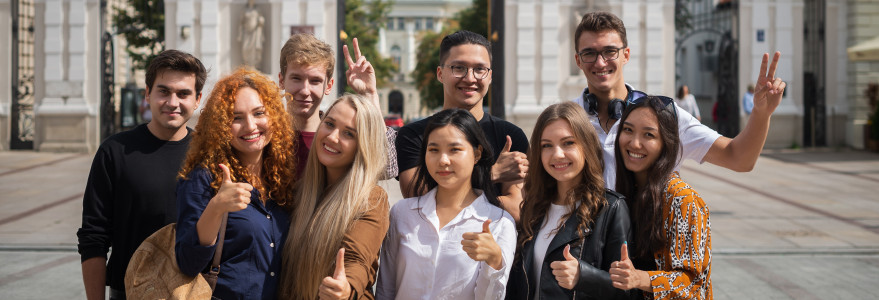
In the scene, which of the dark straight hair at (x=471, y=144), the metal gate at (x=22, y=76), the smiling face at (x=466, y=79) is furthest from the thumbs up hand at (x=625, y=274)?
the metal gate at (x=22, y=76)

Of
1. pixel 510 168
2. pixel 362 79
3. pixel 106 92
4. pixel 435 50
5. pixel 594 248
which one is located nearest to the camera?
pixel 594 248

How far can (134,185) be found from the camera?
3.13 metres

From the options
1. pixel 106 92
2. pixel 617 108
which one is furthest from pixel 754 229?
pixel 106 92

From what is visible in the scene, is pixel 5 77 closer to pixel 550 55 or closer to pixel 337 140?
pixel 550 55

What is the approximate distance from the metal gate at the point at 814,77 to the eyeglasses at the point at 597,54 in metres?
18.3

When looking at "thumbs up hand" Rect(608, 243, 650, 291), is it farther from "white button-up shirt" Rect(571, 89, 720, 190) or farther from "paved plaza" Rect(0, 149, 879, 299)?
"paved plaza" Rect(0, 149, 879, 299)

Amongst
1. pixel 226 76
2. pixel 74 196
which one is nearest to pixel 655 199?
pixel 226 76

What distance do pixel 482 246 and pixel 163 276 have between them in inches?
45.9

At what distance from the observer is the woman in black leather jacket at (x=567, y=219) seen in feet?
9.07

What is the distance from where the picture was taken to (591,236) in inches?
112

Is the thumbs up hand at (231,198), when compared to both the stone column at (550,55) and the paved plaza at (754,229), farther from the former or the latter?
the stone column at (550,55)

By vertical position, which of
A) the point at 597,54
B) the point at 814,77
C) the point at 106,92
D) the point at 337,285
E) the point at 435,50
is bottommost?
the point at 337,285

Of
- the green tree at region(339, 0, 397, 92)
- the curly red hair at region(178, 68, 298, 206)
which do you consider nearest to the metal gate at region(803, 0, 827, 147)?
the green tree at region(339, 0, 397, 92)

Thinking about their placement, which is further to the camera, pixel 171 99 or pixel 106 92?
pixel 106 92
